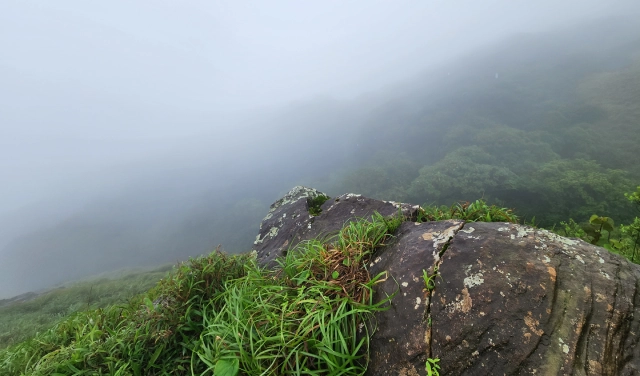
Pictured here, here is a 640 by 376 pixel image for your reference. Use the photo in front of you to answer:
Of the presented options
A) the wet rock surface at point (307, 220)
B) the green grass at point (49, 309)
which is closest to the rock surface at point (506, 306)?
the wet rock surface at point (307, 220)

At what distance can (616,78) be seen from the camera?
218 feet

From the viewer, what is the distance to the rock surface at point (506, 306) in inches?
78.6

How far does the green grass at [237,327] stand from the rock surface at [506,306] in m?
0.35

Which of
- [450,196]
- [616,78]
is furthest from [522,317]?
[616,78]

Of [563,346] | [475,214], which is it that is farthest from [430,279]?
[475,214]

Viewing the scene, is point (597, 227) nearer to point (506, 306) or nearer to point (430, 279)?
point (506, 306)

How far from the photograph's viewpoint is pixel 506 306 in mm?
2301

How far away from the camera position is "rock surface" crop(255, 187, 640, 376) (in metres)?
2.00

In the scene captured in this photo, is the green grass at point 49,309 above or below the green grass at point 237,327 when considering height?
below

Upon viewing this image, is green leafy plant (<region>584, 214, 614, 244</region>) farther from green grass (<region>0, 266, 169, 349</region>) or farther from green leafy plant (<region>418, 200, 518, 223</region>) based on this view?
green grass (<region>0, 266, 169, 349</region>)

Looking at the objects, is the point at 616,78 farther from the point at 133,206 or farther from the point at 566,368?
the point at 133,206

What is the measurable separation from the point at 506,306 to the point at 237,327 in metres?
2.71

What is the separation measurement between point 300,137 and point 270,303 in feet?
612

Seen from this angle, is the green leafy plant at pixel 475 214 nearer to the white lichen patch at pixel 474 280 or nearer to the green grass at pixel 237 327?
the green grass at pixel 237 327
